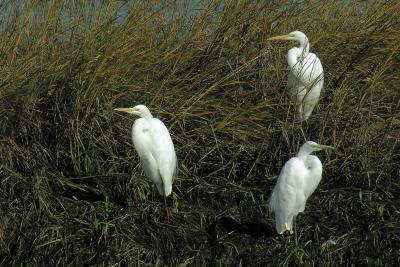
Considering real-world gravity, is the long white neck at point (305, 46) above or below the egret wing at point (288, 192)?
above

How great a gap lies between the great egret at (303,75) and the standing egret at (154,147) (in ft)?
2.13

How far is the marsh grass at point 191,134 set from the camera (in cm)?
343

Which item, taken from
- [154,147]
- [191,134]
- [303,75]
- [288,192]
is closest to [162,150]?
[154,147]

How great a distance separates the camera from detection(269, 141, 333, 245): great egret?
10.7 ft

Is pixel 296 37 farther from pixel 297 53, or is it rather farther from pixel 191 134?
pixel 191 134

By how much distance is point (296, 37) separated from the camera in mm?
3928

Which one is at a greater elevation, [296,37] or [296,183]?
[296,37]

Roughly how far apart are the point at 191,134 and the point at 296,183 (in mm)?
738

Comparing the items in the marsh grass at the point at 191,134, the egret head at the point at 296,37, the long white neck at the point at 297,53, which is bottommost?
the marsh grass at the point at 191,134

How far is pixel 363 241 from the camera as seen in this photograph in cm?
333

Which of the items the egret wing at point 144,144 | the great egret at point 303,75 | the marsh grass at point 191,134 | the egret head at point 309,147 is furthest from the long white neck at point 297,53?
the egret wing at point 144,144

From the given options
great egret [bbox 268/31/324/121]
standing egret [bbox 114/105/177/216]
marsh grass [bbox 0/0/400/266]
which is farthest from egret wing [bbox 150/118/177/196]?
great egret [bbox 268/31/324/121]

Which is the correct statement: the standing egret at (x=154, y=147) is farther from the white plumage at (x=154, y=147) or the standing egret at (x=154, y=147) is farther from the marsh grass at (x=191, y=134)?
the marsh grass at (x=191, y=134)

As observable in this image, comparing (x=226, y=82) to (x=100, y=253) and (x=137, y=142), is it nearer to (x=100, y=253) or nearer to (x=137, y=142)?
(x=137, y=142)
